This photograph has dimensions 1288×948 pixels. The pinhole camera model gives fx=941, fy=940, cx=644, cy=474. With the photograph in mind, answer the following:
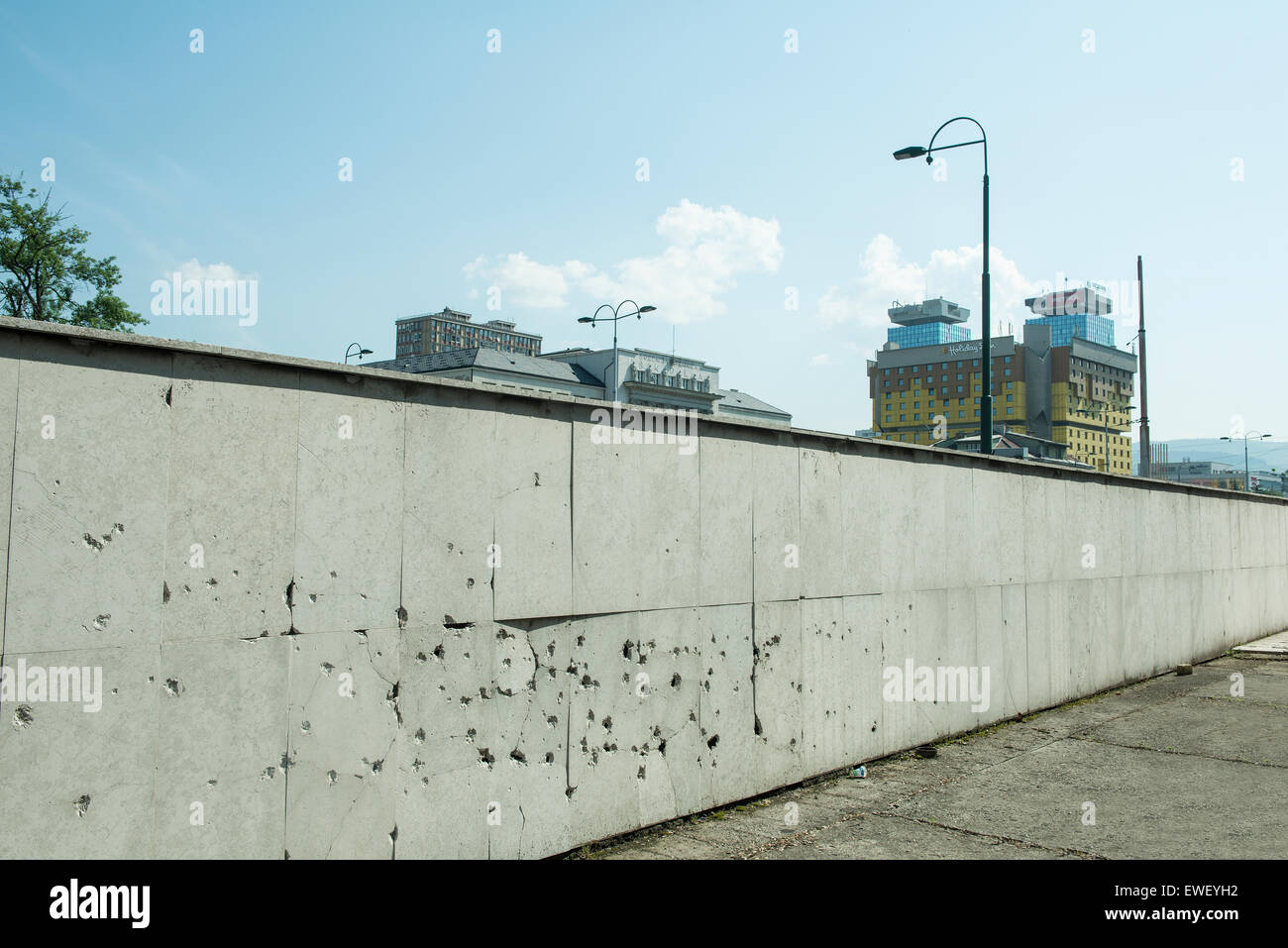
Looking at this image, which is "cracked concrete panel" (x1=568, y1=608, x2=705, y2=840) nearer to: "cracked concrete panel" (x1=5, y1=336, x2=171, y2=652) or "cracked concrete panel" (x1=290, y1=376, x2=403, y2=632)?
"cracked concrete panel" (x1=290, y1=376, x2=403, y2=632)

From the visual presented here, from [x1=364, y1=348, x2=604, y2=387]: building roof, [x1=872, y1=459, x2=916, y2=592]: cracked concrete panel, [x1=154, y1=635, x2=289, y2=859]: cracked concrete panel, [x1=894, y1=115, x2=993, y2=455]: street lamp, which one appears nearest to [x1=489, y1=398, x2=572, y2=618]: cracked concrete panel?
[x1=154, y1=635, x2=289, y2=859]: cracked concrete panel

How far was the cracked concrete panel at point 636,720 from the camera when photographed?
18.6 ft

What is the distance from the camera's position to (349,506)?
15.4ft

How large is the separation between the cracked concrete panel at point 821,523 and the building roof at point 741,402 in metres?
85.7

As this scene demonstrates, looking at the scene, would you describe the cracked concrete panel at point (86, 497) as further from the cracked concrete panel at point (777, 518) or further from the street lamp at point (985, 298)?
the street lamp at point (985, 298)

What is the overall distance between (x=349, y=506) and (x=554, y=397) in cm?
145

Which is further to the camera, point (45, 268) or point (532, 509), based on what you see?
point (45, 268)

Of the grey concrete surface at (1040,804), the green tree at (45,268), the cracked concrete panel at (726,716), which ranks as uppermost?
the green tree at (45,268)

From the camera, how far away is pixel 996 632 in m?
9.42

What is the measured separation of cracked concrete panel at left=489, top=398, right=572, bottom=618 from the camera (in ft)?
17.5

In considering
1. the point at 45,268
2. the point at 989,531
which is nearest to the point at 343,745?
the point at 989,531

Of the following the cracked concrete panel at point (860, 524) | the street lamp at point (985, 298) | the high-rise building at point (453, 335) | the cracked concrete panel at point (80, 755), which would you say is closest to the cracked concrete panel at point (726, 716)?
the cracked concrete panel at point (860, 524)

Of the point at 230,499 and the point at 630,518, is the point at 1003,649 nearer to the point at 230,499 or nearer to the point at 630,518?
the point at 630,518
